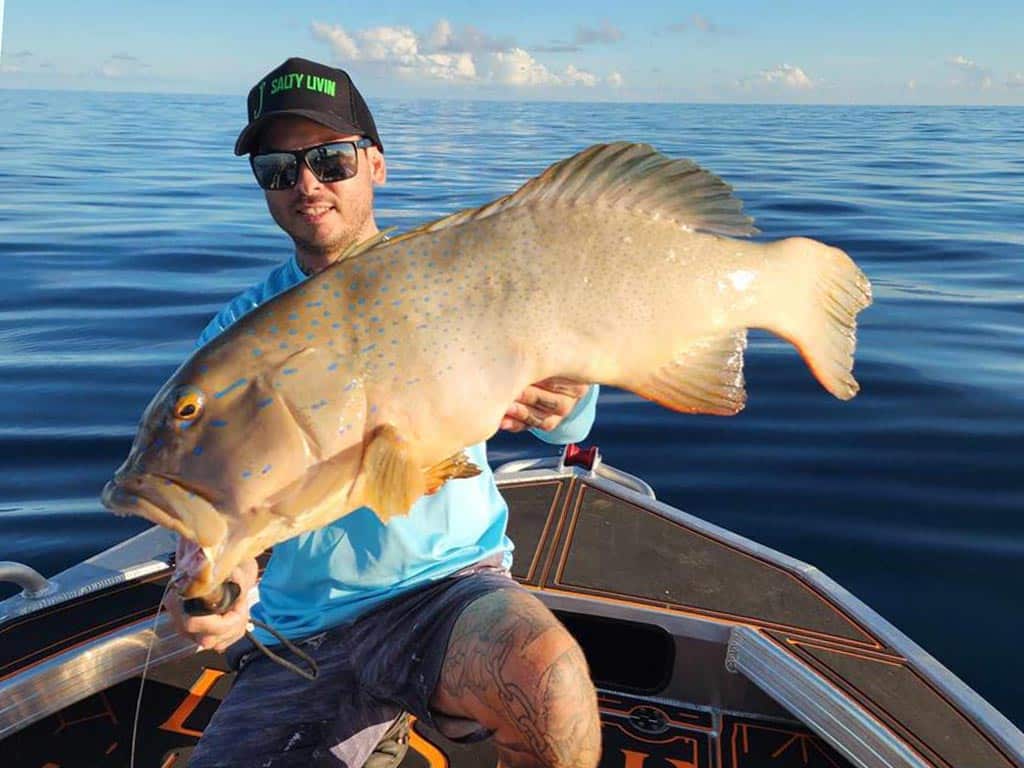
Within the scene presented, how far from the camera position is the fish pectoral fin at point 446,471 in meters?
2.40

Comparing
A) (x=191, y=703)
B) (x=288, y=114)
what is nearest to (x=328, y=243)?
(x=288, y=114)

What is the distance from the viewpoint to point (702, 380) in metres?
2.54

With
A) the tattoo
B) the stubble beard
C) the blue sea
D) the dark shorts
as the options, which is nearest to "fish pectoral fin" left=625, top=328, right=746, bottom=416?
the tattoo

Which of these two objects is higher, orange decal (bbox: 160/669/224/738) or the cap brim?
the cap brim

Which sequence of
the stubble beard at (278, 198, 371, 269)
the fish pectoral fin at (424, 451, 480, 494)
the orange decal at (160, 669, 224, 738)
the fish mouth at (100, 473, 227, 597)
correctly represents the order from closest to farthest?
the fish mouth at (100, 473, 227, 597)
the fish pectoral fin at (424, 451, 480, 494)
the stubble beard at (278, 198, 371, 269)
the orange decal at (160, 669, 224, 738)

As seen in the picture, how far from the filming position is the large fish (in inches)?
84.3

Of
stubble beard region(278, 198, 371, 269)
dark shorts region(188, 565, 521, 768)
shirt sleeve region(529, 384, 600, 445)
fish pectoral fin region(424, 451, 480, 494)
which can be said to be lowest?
dark shorts region(188, 565, 521, 768)

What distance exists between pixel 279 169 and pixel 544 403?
1.66m

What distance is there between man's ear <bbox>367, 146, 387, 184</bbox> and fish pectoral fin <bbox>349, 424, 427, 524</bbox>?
192 centimetres

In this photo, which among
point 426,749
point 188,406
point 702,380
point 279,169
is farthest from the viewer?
point 426,749

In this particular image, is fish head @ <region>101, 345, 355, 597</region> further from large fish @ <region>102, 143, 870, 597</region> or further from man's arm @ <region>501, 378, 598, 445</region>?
man's arm @ <region>501, 378, 598, 445</region>

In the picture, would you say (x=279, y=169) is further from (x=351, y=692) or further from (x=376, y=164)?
(x=351, y=692)

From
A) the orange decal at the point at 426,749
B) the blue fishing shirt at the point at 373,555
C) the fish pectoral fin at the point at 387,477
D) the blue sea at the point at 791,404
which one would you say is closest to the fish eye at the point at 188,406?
the fish pectoral fin at the point at 387,477

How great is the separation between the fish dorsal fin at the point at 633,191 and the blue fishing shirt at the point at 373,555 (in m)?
0.89
